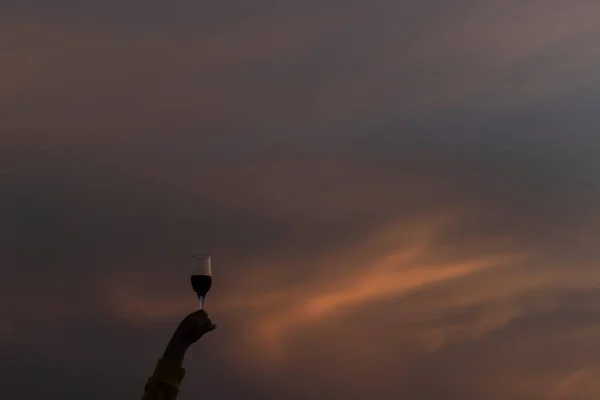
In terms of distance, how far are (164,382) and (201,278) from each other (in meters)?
2.90

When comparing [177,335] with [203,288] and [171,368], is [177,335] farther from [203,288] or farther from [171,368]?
[203,288]

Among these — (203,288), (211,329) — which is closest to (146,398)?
(211,329)

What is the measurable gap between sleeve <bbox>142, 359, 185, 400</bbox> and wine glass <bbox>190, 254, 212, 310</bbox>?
2704 millimetres

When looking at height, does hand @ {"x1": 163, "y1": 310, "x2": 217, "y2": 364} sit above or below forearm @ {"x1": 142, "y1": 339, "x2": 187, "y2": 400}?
above

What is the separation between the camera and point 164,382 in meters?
5.99

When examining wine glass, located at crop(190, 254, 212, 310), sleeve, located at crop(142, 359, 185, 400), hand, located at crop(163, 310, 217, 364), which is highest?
wine glass, located at crop(190, 254, 212, 310)

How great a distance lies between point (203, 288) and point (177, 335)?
8.71 feet

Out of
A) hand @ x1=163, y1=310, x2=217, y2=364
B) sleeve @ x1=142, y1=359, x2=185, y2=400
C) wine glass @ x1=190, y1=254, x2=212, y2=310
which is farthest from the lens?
wine glass @ x1=190, y1=254, x2=212, y2=310

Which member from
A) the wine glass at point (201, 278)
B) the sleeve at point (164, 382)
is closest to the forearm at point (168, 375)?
the sleeve at point (164, 382)

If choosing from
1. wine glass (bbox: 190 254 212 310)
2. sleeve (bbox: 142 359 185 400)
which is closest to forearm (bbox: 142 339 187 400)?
sleeve (bbox: 142 359 185 400)

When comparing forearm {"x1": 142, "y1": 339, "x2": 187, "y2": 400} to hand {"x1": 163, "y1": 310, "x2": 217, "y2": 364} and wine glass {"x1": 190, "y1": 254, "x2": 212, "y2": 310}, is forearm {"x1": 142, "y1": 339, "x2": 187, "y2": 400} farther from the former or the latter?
wine glass {"x1": 190, "y1": 254, "x2": 212, "y2": 310}

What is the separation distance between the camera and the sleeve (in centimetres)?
593

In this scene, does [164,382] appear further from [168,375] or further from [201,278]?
[201,278]

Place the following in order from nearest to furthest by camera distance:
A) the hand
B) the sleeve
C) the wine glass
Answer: the sleeve
the hand
the wine glass
